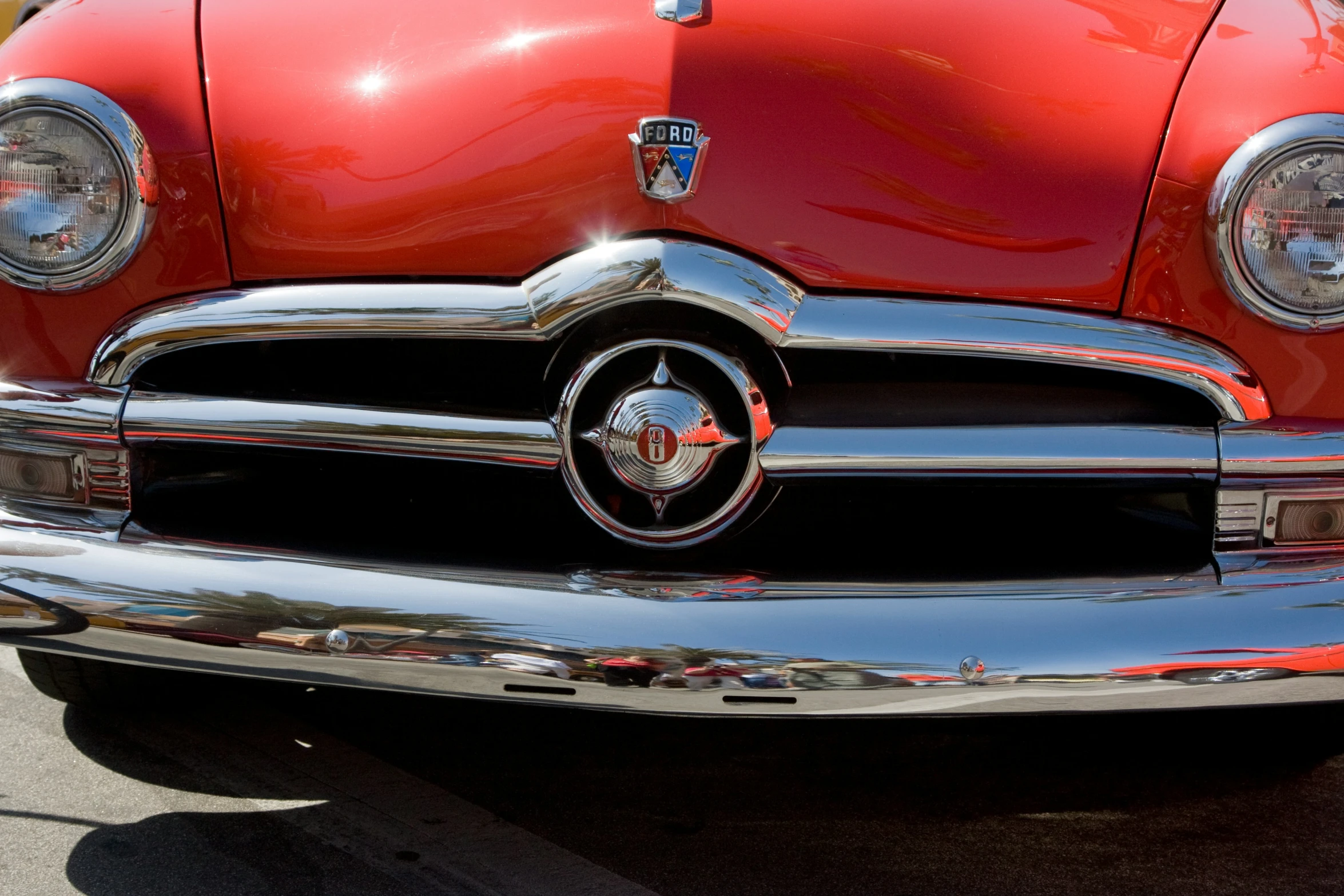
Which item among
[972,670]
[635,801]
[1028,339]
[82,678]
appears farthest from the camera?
[82,678]

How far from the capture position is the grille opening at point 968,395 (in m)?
1.61

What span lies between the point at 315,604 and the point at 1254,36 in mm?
1431

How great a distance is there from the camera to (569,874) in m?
1.78

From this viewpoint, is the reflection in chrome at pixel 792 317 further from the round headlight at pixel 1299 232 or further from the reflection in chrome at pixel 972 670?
the reflection in chrome at pixel 972 670

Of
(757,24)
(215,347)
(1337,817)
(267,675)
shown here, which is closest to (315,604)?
(267,675)

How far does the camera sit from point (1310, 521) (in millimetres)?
1617

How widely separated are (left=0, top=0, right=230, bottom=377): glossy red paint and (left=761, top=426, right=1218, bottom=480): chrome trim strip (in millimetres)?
823

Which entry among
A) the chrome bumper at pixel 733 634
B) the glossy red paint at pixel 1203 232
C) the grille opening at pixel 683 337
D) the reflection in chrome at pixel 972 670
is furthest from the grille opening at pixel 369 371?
the glossy red paint at pixel 1203 232

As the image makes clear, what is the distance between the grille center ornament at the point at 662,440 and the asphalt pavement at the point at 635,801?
1.00 ft

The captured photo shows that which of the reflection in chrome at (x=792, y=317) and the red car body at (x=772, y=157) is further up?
the red car body at (x=772, y=157)

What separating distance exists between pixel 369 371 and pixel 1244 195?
3.87 feet

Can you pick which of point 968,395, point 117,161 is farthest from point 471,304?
point 968,395

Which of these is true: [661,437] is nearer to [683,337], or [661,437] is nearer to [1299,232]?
[683,337]

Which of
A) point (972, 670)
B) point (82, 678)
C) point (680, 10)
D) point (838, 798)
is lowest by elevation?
point (838, 798)
